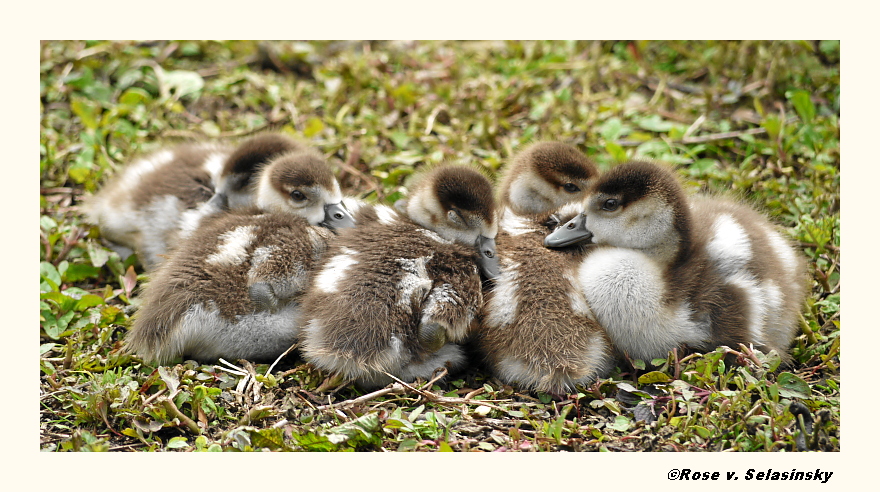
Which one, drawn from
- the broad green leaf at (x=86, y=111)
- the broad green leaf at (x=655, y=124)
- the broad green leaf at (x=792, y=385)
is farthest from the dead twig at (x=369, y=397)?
the broad green leaf at (x=86, y=111)

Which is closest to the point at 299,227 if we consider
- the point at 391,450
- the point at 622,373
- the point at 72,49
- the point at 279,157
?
the point at 279,157

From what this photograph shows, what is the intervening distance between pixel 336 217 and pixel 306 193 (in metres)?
0.17

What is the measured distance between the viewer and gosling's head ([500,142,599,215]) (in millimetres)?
3566

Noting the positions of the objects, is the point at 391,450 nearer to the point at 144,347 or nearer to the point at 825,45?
the point at 144,347

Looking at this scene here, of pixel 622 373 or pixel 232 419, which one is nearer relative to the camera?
pixel 232 419

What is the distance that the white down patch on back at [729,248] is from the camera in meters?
3.12

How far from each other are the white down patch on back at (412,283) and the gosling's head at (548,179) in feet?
2.33

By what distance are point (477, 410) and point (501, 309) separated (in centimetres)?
40

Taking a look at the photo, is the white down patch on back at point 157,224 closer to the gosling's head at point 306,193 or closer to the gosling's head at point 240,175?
the gosling's head at point 240,175

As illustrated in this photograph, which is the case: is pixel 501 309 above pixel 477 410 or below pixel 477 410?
above

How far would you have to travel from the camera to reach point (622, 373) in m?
3.13

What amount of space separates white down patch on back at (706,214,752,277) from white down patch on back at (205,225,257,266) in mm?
1842

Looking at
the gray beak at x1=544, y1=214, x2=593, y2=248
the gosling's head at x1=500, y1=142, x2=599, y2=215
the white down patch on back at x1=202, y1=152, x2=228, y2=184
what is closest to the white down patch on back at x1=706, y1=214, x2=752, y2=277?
the gray beak at x1=544, y1=214, x2=593, y2=248

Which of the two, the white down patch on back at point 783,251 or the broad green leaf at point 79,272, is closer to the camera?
the white down patch on back at point 783,251
